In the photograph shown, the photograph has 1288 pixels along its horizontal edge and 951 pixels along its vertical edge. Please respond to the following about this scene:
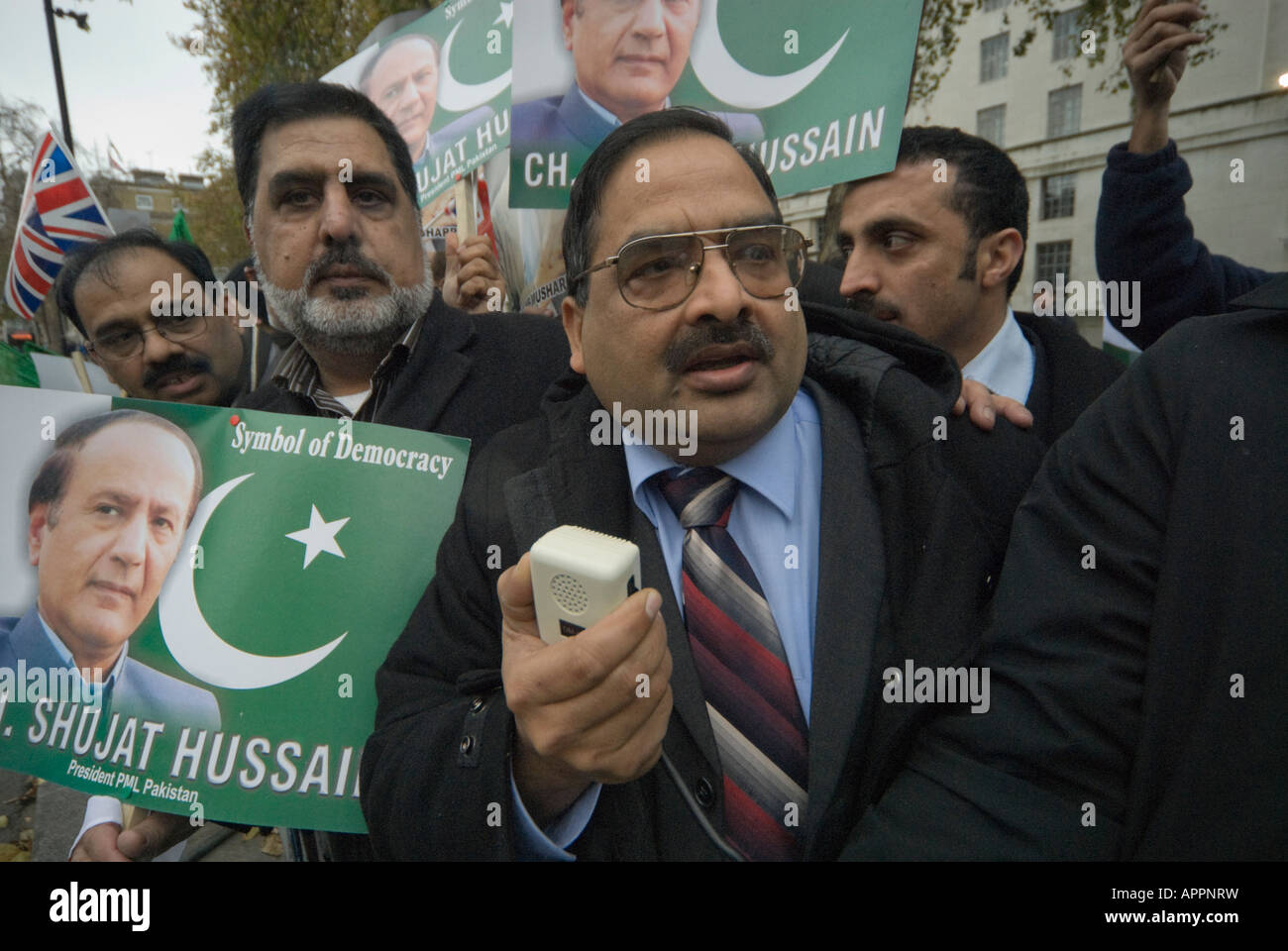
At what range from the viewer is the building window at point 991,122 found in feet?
34.7

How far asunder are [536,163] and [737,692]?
2.03 m

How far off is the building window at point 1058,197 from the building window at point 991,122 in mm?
4031

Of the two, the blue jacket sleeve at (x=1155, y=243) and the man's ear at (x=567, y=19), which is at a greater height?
the man's ear at (x=567, y=19)

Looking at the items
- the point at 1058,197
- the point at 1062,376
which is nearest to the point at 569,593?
the point at 1062,376

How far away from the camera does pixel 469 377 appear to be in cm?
215

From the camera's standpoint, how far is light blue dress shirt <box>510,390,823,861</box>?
4.58 ft

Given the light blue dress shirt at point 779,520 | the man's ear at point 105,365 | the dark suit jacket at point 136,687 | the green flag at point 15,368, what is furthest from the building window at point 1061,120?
the dark suit jacket at point 136,687

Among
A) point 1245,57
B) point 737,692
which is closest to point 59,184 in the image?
point 737,692

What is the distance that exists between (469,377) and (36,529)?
1.08 m

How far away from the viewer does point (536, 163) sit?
8.73ft

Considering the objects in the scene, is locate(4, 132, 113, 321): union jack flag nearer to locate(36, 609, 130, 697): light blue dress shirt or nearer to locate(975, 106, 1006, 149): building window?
locate(36, 609, 130, 697): light blue dress shirt

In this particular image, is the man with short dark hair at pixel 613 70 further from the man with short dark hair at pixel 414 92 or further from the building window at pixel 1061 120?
the building window at pixel 1061 120
